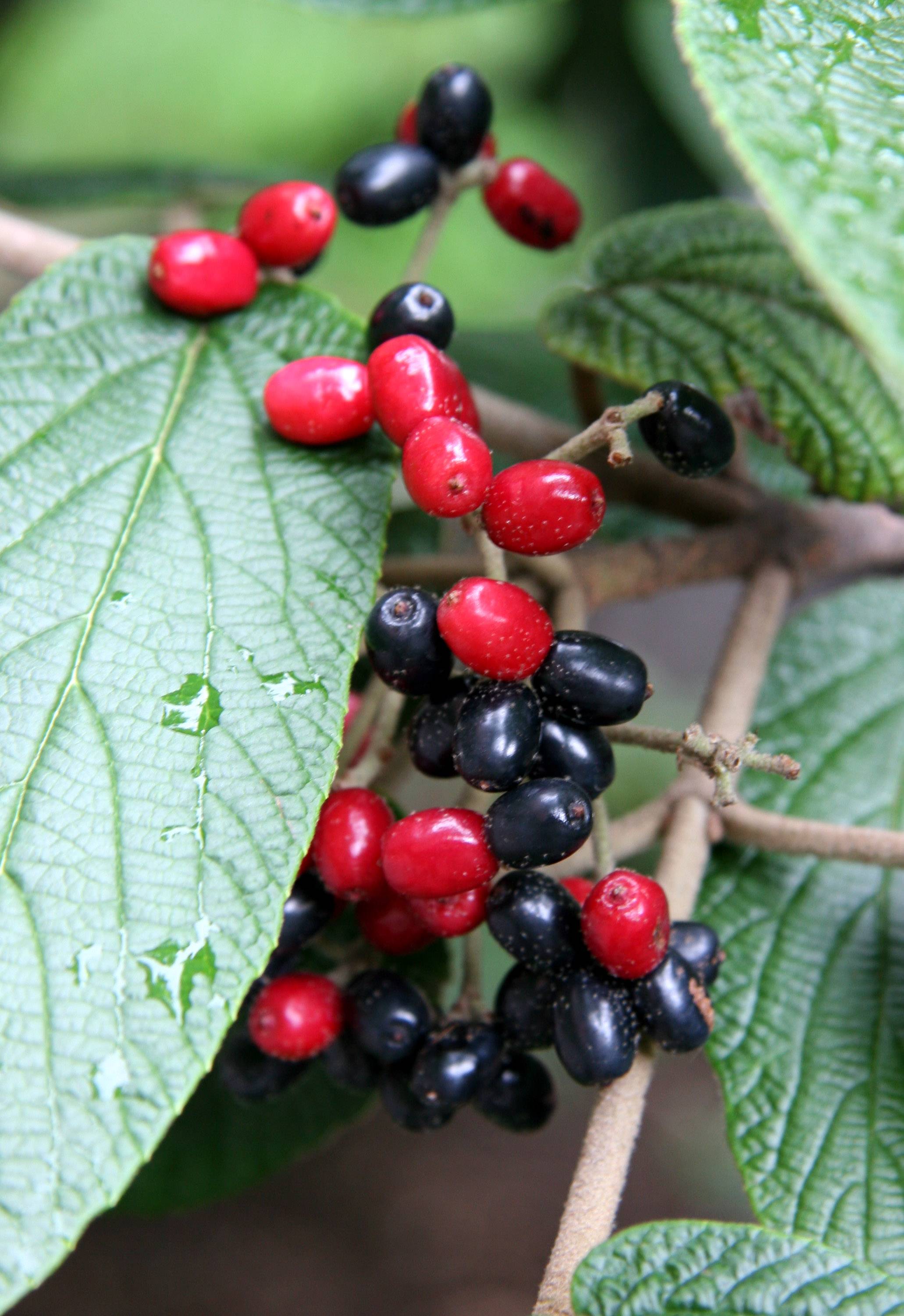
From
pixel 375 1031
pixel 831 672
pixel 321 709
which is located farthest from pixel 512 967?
pixel 831 672

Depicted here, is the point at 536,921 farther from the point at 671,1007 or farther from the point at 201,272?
the point at 201,272

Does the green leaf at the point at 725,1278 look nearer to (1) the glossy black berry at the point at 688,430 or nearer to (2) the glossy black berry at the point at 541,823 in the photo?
(2) the glossy black berry at the point at 541,823

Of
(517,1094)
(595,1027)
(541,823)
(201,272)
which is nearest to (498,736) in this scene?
(541,823)

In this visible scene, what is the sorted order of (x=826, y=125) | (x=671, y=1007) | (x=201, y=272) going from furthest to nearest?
(x=201, y=272) < (x=671, y=1007) < (x=826, y=125)

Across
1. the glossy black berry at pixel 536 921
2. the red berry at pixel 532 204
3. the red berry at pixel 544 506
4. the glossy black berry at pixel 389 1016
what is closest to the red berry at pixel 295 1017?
the glossy black berry at pixel 389 1016

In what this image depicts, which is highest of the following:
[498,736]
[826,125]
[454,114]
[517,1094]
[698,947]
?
[826,125]

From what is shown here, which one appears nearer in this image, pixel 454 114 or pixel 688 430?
pixel 688 430

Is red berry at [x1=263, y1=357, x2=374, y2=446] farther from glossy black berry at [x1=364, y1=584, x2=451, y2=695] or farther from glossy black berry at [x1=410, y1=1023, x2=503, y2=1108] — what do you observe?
glossy black berry at [x1=410, y1=1023, x2=503, y2=1108]
